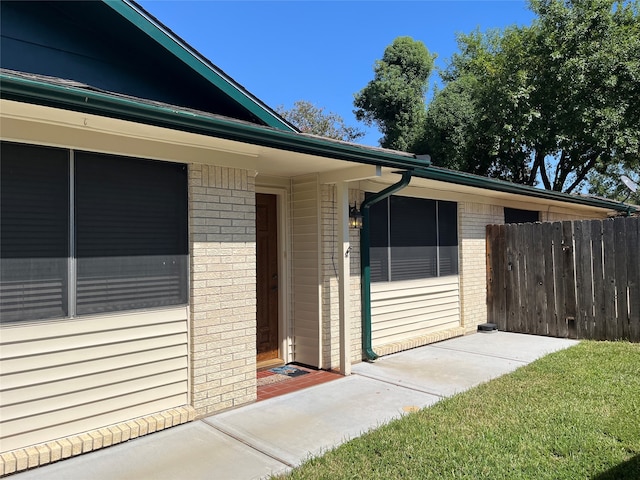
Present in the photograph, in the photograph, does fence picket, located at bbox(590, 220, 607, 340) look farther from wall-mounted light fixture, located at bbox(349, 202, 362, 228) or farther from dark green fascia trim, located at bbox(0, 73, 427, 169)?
dark green fascia trim, located at bbox(0, 73, 427, 169)

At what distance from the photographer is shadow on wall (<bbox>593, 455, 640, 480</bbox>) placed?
3281 millimetres

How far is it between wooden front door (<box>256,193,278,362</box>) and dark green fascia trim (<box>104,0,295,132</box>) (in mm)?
1163

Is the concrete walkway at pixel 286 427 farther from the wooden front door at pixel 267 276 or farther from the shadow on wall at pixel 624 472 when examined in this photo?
the shadow on wall at pixel 624 472

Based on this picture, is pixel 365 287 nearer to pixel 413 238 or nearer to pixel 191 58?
pixel 413 238

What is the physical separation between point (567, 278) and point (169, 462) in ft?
23.7

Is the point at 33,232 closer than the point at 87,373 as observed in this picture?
Yes

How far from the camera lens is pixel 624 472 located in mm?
3342

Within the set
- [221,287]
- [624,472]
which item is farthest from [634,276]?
[221,287]

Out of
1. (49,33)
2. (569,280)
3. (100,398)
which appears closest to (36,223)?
(100,398)

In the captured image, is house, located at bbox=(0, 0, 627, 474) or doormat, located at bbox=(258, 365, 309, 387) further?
doormat, located at bbox=(258, 365, 309, 387)

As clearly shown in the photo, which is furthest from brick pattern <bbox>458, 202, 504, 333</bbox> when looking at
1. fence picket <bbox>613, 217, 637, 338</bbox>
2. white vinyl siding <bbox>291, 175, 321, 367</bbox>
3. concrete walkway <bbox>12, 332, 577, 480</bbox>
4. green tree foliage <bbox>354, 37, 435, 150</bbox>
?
green tree foliage <bbox>354, 37, 435, 150</bbox>

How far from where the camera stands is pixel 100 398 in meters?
3.94

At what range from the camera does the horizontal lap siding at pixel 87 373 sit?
3.53 m

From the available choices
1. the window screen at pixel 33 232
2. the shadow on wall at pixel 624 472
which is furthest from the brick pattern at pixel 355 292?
the window screen at pixel 33 232
